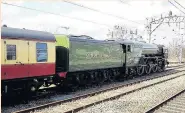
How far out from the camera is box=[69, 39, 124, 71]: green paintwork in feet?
53.2

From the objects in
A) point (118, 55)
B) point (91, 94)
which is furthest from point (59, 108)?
point (118, 55)

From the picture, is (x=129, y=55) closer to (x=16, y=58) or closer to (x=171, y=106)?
(x=171, y=106)

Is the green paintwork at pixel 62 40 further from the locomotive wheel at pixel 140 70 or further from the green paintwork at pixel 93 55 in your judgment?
the locomotive wheel at pixel 140 70

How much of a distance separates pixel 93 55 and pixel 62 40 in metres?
3.12

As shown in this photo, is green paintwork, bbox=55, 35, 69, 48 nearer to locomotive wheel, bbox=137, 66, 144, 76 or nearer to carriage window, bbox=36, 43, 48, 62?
carriage window, bbox=36, 43, 48, 62

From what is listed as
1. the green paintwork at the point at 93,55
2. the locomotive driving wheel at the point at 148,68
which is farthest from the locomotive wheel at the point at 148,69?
the green paintwork at the point at 93,55

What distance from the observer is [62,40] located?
51.6ft

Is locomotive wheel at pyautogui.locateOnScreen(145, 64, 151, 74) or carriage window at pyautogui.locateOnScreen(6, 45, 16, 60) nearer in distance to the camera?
carriage window at pyautogui.locateOnScreen(6, 45, 16, 60)

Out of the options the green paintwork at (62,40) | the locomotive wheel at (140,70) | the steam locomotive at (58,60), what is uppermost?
the green paintwork at (62,40)

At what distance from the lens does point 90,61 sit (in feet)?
58.9

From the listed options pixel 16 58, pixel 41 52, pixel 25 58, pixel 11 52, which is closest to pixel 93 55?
pixel 41 52

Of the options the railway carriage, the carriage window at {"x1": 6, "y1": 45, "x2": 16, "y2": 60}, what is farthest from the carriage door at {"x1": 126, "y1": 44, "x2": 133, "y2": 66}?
the carriage window at {"x1": 6, "y1": 45, "x2": 16, "y2": 60}

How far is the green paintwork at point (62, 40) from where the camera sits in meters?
15.6

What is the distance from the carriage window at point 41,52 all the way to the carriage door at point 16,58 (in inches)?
31.7
